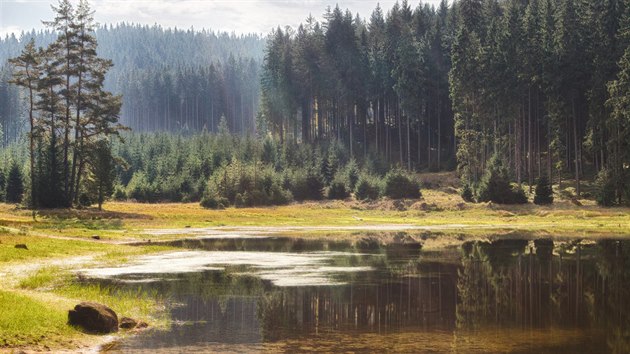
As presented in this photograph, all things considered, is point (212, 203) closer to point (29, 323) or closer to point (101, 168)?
point (101, 168)

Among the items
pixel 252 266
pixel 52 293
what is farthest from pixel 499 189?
pixel 52 293

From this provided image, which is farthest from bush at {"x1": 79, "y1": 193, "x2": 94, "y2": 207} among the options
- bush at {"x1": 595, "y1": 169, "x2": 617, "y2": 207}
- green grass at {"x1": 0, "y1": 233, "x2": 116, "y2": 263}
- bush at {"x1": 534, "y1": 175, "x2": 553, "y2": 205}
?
bush at {"x1": 595, "y1": 169, "x2": 617, "y2": 207}

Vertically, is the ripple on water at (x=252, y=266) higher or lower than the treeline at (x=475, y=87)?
lower

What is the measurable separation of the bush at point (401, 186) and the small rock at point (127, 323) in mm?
75302

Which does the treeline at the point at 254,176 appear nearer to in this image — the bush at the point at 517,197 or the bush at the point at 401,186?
the bush at the point at 401,186

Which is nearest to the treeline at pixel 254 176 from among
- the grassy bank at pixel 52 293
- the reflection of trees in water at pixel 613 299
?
the grassy bank at pixel 52 293

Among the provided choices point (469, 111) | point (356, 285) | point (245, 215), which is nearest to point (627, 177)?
point (469, 111)

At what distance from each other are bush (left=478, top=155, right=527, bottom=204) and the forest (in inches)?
5.3

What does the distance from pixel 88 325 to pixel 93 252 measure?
79.4 ft

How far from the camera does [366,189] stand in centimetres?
9838

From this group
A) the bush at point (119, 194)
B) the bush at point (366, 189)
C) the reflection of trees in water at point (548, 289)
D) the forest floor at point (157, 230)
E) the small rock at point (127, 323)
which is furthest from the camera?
the bush at point (119, 194)

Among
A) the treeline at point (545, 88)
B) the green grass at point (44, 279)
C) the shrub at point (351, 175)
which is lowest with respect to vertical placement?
the green grass at point (44, 279)

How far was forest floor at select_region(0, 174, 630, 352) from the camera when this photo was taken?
67.6 ft

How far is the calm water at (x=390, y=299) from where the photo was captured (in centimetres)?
1952
